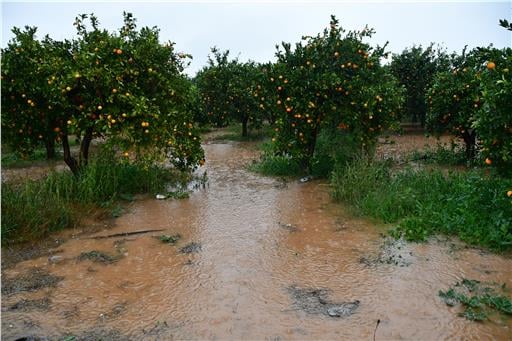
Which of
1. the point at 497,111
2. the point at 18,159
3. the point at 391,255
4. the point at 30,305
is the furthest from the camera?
the point at 18,159

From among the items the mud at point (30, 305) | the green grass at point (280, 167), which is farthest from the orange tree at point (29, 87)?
the green grass at point (280, 167)

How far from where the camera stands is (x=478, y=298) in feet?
13.2

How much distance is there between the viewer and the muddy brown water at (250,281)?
370cm

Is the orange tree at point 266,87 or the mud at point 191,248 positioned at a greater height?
the orange tree at point 266,87

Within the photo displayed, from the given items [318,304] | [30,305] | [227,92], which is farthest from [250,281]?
[227,92]

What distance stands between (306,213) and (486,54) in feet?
11.8

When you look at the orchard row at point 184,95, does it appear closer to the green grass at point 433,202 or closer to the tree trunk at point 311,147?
the tree trunk at point 311,147

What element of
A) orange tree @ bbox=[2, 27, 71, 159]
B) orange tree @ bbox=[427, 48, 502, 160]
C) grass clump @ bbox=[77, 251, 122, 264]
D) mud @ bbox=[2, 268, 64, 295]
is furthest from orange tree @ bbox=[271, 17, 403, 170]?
mud @ bbox=[2, 268, 64, 295]

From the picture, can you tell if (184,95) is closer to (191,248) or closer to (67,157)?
(67,157)

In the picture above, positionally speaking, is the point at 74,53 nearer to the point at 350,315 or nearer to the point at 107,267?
the point at 107,267

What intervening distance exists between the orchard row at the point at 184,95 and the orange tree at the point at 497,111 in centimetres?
1

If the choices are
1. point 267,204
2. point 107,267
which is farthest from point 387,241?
point 107,267

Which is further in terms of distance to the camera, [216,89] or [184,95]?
[216,89]

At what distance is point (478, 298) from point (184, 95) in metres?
6.22
